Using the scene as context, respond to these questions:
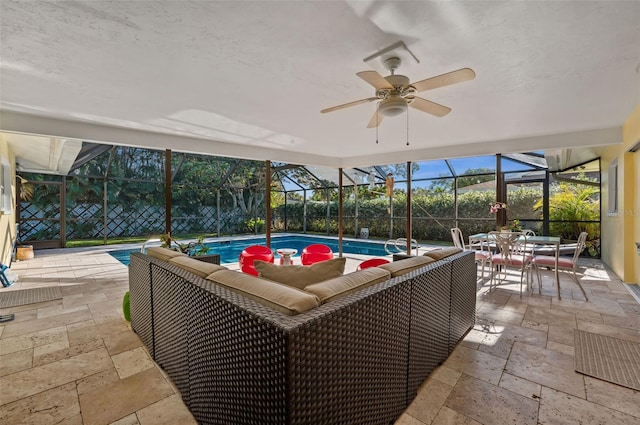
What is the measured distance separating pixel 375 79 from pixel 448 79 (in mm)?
539

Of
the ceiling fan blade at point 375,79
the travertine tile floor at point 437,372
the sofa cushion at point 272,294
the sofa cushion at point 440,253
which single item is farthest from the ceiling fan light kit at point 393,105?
the travertine tile floor at point 437,372

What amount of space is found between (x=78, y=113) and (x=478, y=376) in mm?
5159

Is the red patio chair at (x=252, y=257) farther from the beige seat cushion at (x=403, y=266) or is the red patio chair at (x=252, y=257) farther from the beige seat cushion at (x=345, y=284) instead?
the beige seat cushion at (x=345, y=284)

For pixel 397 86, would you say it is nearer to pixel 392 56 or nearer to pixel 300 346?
pixel 392 56

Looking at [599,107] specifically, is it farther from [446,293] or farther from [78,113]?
[78,113]

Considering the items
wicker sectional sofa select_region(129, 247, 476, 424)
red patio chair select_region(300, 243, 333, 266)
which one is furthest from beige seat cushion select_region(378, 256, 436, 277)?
red patio chair select_region(300, 243, 333, 266)

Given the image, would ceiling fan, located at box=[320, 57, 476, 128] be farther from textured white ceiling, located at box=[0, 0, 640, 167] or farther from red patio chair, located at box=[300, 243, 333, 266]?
red patio chair, located at box=[300, 243, 333, 266]

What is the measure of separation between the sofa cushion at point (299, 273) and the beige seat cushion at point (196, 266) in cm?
27

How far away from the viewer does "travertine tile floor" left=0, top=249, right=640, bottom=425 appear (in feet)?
5.41

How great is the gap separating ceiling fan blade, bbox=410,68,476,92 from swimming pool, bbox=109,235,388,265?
636 centimetres

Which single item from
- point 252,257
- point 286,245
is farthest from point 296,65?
point 286,245

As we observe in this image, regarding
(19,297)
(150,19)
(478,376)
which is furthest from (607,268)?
(19,297)

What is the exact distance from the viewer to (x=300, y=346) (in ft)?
3.22

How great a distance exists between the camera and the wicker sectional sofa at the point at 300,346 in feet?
3.29
